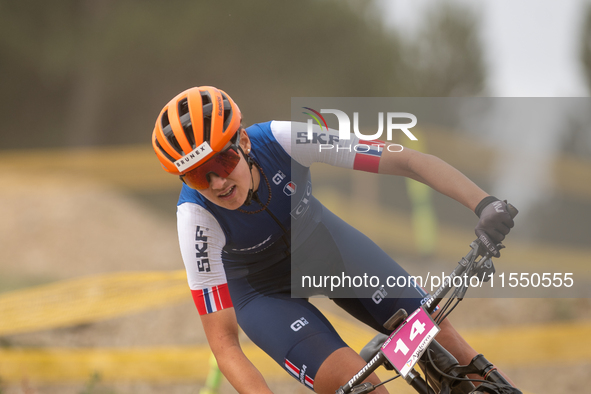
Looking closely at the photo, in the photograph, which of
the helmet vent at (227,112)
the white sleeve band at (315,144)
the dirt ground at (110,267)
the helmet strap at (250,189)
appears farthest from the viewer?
the dirt ground at (110,267)

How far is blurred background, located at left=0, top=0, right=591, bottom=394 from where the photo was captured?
531 cm

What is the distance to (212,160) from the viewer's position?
2.21 m

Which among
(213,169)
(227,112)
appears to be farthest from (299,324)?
(227,112)

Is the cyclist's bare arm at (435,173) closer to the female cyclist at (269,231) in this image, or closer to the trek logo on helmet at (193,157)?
the female cyclist at (269,231)

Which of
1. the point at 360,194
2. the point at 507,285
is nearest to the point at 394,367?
the point at 507,285

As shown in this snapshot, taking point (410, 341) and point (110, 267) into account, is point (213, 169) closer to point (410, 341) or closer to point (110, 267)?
point (410, 341)

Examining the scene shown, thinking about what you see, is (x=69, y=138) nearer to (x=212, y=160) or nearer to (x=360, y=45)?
(x=360, y=45)

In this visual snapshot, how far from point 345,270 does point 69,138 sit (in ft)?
51.2

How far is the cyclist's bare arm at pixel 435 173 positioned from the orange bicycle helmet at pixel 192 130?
2.63 ft

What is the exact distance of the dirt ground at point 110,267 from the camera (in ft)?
17.6

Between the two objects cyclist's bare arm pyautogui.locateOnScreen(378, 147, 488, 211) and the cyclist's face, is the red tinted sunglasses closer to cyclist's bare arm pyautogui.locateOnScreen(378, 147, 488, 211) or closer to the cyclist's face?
the cyclist's face

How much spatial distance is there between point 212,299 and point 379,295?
93 centimetres

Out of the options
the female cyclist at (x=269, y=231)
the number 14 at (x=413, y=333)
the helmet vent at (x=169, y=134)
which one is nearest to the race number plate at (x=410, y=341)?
the number 14 at (x=413, y=333)

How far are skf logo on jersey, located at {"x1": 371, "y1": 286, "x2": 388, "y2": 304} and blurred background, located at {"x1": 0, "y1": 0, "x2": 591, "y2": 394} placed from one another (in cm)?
188
